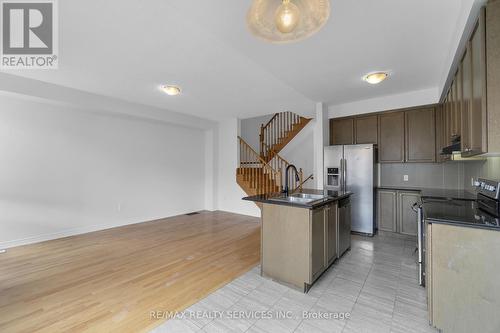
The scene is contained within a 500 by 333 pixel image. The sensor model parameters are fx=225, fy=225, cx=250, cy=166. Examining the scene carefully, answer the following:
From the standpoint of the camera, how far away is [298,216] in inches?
92.9

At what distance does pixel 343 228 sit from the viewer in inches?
124

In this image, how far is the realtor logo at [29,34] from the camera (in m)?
1.97

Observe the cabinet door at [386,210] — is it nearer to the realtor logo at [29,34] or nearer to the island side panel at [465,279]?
the island side panel at [465,279]

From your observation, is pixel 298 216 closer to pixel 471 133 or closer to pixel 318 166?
pixel 471 133

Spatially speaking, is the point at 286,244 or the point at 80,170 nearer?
the point at 286,244

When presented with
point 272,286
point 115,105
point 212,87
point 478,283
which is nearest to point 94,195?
point 115,105

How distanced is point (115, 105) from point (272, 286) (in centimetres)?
428

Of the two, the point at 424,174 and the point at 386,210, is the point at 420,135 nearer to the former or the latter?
the point at 424,174

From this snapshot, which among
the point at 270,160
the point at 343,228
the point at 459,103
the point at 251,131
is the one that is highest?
the point at 251,131

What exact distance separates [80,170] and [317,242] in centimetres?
456

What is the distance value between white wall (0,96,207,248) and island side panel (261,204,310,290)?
3822mm

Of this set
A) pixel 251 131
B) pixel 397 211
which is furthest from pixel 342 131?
pixel 251 131

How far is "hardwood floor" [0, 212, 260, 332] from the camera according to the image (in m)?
1.97

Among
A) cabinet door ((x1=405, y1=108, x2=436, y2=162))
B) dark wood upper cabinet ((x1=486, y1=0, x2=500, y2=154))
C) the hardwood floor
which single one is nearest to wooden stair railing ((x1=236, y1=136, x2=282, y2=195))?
the hardwood floor
